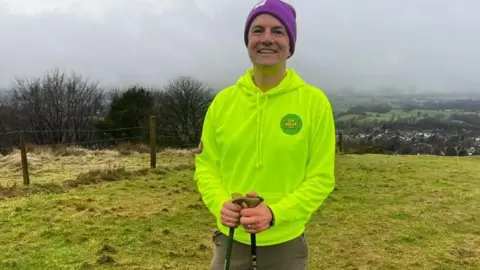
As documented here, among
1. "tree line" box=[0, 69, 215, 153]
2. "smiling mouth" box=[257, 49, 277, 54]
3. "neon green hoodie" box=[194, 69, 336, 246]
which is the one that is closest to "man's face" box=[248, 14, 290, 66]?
"smiling mouth" box=[257, 49, 277, 54]

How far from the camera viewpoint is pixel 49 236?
5070mm

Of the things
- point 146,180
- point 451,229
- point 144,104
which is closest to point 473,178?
point 451,229

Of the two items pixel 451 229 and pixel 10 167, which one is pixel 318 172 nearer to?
pixel 451 229

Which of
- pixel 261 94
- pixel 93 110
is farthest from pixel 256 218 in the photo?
pixel 93 110

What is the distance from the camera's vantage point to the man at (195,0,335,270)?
156 cm

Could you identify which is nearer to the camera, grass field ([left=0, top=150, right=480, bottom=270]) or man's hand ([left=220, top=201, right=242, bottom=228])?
man's hand ([left=220, top=201, right=242, bottom=228])

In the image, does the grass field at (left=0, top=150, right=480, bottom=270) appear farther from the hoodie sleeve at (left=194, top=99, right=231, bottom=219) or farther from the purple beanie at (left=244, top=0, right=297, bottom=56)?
Result: the purple beanie at (left=244, top=0, right=297, bottom=56)

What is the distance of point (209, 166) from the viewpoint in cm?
175

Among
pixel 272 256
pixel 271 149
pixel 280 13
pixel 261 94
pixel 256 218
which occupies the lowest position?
pixel 272 256

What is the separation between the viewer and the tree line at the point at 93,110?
29.5 metres

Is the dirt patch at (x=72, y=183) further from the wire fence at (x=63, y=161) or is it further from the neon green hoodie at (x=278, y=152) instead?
the neon green hoodie at (x=278, y=152)

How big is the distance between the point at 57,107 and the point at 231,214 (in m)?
37.3

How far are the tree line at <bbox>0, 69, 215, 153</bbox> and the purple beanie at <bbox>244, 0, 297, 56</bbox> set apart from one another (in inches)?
980

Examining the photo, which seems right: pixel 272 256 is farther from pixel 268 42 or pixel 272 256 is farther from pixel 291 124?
pixel 268 42
